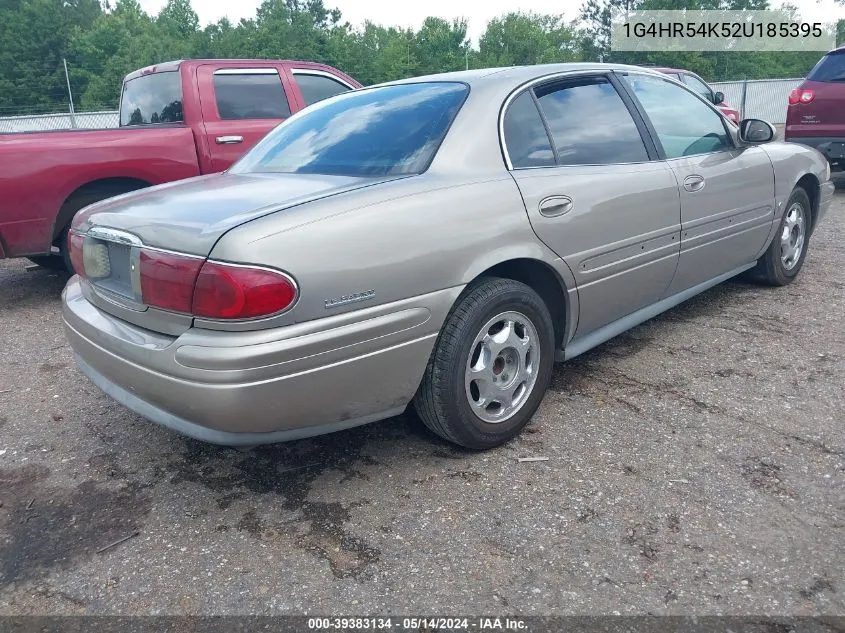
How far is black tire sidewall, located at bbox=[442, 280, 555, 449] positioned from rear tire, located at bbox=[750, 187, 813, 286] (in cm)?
249

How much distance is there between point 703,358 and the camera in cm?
368

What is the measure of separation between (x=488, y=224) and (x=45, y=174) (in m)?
3.71

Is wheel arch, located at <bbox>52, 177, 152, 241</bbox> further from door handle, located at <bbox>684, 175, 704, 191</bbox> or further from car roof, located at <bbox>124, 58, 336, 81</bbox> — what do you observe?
door handle, located at <bbox>684, 175, 704, 191</bbox>

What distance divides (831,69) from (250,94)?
6.96 metres

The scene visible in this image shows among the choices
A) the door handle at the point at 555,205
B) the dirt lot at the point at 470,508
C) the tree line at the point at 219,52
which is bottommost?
the dirt lot at the point at 470,508

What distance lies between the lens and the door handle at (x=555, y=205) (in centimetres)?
285

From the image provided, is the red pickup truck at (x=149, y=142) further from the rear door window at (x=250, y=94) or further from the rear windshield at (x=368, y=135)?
the rear windshield at (x=368, y=135)

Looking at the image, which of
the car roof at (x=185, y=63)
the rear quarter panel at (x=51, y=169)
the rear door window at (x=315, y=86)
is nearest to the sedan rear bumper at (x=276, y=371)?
the rear quarter panel at (x=51, y=169)

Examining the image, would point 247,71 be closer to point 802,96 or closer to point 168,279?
point 168,279

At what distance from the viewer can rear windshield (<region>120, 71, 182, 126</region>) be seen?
588 centimetres

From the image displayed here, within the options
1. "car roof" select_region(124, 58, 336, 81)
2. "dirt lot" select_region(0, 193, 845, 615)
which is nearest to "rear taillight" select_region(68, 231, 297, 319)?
"dirt lot" select_region(0, 193, 845, 615)

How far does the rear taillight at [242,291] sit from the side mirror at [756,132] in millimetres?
3244

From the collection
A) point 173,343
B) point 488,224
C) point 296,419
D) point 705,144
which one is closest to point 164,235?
point 173,343

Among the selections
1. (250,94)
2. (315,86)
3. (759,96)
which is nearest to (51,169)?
(250,94)
